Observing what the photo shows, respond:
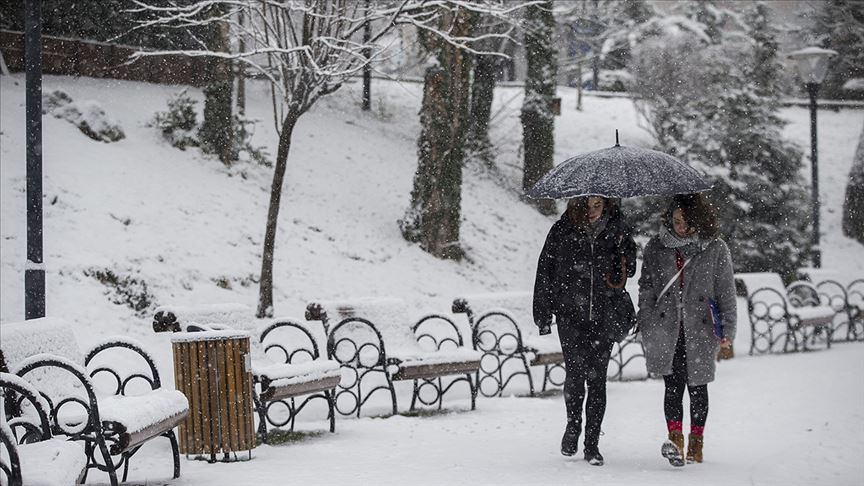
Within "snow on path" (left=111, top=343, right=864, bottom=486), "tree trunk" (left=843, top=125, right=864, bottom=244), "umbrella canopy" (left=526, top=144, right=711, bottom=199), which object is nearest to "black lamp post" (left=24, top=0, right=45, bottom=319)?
"snow on path" (left=111, top=343, right=864, bottom=486)

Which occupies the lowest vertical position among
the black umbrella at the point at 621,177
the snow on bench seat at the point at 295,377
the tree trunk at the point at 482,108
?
the snow on bench seat at the point at 295,377

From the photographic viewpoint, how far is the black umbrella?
6438 mm

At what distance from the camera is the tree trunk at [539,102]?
67.1 ft

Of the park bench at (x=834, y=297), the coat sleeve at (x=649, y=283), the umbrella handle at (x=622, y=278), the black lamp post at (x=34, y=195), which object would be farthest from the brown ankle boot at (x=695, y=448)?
the park bench at (x=834, y=297)

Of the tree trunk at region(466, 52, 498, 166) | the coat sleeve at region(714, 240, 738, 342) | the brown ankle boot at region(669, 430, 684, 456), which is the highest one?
the tree trunk at region(466, 52, 498, 166)

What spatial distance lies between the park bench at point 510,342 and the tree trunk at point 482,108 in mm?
9002

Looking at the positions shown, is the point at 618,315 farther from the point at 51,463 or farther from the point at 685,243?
the point at 51,463

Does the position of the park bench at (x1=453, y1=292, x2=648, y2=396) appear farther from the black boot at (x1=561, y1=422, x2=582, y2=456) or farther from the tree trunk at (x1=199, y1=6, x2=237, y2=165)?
the tree trunk at (x1=199, y1=6, x2=237, y2=165)

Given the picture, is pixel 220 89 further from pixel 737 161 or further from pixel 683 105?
pixel 683 105

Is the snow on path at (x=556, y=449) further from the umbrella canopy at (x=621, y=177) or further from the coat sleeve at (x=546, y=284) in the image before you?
the umbrella canopy at (x=621, y=177)

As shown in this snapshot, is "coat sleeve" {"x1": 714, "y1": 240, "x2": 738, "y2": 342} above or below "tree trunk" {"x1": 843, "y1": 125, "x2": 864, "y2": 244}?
below

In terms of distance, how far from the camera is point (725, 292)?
6.73 metres

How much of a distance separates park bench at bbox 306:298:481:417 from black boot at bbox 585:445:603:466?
8.18 ft

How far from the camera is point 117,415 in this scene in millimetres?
5371
